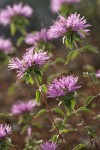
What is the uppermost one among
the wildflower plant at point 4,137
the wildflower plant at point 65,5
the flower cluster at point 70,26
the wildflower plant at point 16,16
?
the wildflower plant at point 16,16

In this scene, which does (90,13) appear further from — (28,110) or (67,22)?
(67,22)

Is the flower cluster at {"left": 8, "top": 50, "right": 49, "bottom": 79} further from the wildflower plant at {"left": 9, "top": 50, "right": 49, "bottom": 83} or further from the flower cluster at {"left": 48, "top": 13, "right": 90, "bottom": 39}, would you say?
the flower cluster at {"left": 48, "top": 13, "right": 90, "bottom": 39}

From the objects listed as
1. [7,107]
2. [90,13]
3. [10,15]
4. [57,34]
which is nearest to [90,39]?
[90,13]

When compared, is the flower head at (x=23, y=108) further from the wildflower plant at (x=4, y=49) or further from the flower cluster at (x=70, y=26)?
the flower cluster at (x=70, y=26)

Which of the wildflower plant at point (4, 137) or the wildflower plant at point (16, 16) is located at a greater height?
the wildflower plant at point (16, 16)

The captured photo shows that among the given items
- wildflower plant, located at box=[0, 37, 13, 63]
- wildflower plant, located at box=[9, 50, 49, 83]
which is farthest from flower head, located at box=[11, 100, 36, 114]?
wildflower plant, located at box=[9, 50, 49, 83]

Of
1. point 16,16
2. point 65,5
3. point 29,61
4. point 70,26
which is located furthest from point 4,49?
point 29,61

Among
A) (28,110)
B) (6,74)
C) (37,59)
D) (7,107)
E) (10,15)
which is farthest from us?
(6,74)

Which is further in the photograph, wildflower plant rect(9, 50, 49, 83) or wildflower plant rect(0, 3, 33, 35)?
wildflower plant rect(0, 3, 33, 35)

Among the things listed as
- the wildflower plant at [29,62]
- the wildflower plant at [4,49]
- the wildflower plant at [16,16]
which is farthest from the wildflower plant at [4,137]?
the wildflower plant at [16,16]

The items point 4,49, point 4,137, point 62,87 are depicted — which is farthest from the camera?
point 4,49

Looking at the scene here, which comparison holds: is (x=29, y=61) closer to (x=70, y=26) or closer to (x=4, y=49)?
(x=70, y=26)
